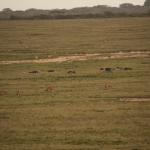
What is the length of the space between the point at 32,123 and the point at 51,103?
9.49ft

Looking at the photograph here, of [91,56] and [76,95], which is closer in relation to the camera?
[76,95]

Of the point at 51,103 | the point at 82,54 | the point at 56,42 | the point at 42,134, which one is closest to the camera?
the point at 42,134

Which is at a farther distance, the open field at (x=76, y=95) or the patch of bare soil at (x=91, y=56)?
the patch of bare soil at (x=91, y=56)

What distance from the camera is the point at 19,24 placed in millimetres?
57062

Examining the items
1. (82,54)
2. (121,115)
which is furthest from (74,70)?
(121,115)

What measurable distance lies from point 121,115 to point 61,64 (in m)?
13.2

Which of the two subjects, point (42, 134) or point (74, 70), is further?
point (74, 70)

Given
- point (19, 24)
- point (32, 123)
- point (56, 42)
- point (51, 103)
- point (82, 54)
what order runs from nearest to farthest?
point (32, 123) → point (51, 103) → point (82, 54) → point (56, 42) → point (19, 24)

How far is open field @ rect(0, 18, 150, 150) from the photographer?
13.6 metres

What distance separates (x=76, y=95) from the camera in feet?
64.1

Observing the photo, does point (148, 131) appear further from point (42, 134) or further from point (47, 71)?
point (47, 71)

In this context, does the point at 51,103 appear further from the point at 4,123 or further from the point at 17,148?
the point at 17,148

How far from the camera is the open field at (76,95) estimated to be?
1365 centimetres

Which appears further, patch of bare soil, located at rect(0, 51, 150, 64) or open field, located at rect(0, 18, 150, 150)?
patch of bare soil, located at rect(0, 51, 150, 64)
